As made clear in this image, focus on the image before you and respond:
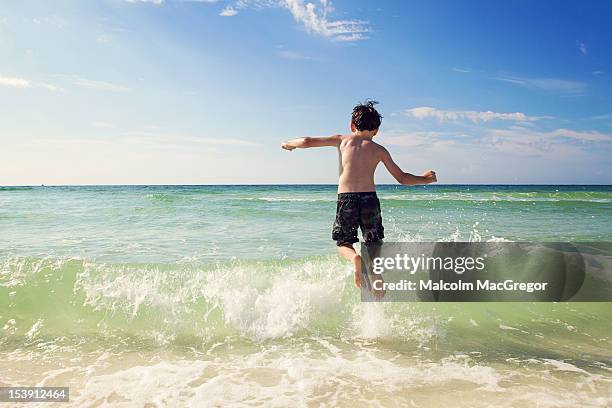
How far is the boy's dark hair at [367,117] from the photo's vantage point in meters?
4.30

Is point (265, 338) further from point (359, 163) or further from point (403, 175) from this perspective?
point (403, 175)

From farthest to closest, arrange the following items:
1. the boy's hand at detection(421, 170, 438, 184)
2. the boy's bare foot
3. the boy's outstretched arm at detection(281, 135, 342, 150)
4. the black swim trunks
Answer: the black swim trunks → the boy's outstretched arm at detection(281, 135, 342, 150) → the boy's bare foot → the boy's hand at detection(421, 170, 438, 184)

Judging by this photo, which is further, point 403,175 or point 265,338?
point 265,338

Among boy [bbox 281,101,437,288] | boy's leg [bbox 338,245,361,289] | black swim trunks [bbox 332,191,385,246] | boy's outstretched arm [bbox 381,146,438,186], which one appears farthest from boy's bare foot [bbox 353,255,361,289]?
boy's outstretched arm [bbox 381,146,438,186]

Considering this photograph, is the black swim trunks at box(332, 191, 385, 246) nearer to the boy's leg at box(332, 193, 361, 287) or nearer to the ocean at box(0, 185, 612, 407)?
the boy's leg at box(332, 193, 361, 287)

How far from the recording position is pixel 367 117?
4305mm

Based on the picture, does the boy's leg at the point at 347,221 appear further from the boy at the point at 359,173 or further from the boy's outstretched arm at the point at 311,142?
the boy's outstretched arm at the point at 311,142

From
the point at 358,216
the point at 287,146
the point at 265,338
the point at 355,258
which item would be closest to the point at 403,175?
the point at 358,216

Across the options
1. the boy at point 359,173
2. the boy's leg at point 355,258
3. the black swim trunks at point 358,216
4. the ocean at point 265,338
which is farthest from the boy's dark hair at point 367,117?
the ocean at point 265,338

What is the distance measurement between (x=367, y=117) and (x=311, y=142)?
647 millimetres

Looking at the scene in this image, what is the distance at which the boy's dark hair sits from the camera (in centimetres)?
430

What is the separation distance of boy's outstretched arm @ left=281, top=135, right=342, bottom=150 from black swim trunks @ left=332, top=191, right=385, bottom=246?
0.57 m

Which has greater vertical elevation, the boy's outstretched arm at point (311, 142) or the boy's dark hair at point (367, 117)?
the boy's dark hair at point (367, 117)

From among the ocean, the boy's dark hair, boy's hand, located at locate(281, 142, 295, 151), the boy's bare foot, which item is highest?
the boy's dark hair
